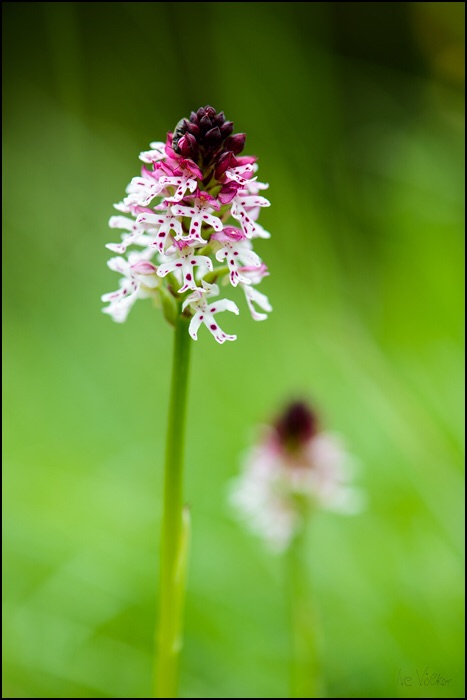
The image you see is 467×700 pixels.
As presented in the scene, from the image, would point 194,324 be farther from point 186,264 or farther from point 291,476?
point 291,476

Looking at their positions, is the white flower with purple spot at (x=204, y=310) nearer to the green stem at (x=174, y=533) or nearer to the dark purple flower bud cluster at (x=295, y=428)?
the green stem at (x=174, y=533)

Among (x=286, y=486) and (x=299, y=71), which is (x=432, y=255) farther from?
(x=286, y=486)

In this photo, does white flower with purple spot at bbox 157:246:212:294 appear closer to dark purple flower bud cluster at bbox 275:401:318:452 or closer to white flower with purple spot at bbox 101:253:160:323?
white flower with purple spot at bbox 101:253:160:323

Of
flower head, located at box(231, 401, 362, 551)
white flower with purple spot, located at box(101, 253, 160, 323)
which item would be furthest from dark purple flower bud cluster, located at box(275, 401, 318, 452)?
white flower with purple spot, located at box(101, 253, 160, 323)

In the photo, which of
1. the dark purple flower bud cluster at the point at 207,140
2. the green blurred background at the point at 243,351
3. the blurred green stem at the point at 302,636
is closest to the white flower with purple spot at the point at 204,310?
the dark purple flower bud cluster at the point at 207,140

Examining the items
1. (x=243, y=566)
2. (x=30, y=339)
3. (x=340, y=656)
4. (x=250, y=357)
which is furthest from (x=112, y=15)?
(x=340, y=656)

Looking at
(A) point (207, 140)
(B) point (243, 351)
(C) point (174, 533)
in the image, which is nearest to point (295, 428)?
(C) point (174, 533)
